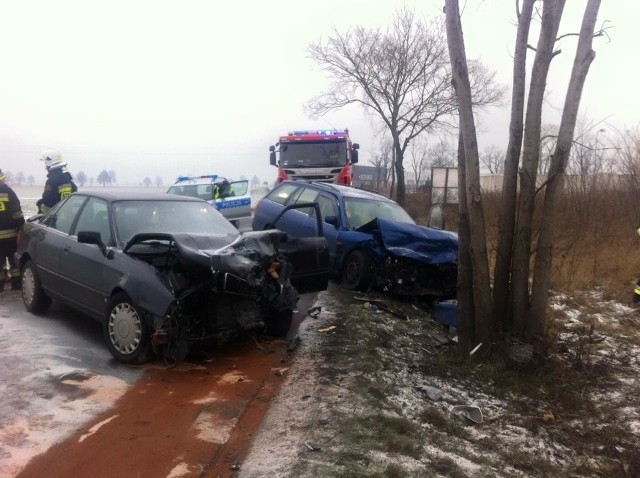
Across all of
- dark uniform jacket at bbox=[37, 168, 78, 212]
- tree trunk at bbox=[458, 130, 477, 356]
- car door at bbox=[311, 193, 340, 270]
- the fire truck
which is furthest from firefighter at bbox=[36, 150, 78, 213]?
the fire truck

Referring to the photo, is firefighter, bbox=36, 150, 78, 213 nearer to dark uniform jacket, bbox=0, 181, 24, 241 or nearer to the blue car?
dark uniform jacket, bbox=0, 181, 24, 241

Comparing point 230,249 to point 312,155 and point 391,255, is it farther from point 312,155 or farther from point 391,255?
point 312,155

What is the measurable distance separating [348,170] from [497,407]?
14.1 meters

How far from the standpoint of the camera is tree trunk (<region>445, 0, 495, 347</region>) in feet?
20.4

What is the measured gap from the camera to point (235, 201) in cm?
1672

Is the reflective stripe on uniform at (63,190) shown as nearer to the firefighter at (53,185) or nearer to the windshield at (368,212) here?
the firefighter at (53,185)

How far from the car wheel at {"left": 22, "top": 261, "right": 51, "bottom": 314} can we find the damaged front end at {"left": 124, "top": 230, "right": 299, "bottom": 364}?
2.16 metres

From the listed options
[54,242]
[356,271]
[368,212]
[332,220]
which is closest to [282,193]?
[368,212]

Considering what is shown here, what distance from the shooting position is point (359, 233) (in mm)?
8641

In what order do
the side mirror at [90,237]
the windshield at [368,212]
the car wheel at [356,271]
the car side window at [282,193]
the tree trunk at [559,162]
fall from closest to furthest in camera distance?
the side mirror at [90,237], the tree trunk at [559,162], the car wheel at [356,271], the windshield at [368,212], the car side window at [282,193]

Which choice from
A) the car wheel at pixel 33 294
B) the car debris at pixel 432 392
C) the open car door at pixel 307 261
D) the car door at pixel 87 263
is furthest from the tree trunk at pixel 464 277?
the car wheel at pixel 33 294

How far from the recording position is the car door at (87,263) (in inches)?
224

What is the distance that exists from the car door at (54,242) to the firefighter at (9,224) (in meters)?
1.64

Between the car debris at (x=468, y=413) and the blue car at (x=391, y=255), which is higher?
the blue car at (x=391, y=255)
